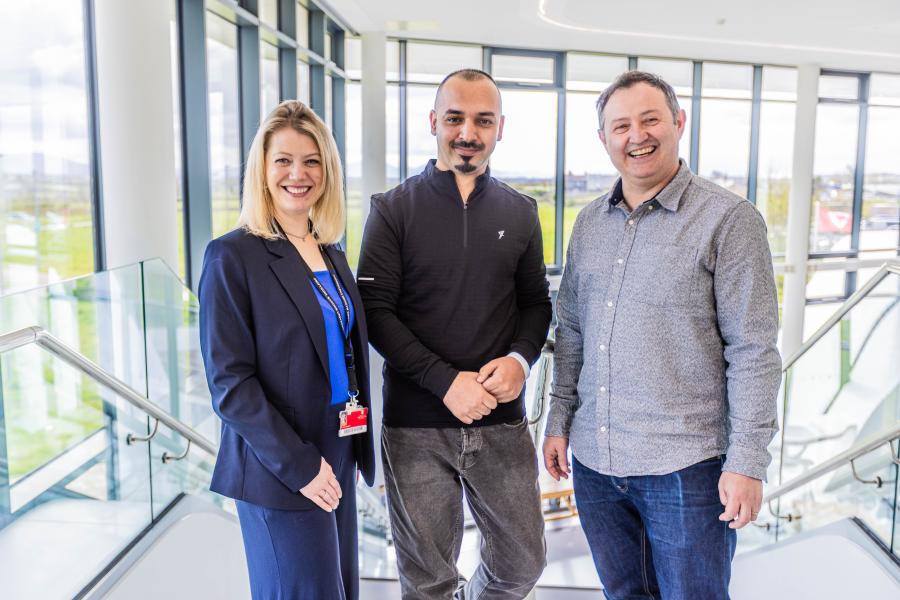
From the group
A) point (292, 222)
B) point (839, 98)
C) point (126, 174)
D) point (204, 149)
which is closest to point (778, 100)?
point (839, 98)

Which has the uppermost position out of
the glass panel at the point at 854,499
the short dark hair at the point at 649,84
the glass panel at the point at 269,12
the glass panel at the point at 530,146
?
Answer: the glass panel at the point at 269,12

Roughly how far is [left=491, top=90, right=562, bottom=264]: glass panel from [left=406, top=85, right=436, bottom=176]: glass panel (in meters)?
1.01

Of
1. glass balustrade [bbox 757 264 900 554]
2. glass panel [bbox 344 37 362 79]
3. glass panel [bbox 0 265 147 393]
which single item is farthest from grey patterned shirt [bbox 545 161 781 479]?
glass panel [bbox 344 37 362 79]

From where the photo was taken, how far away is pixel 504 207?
2219 millimetres

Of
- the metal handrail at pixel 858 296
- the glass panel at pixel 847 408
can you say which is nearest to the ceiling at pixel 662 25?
the glass panel at pixel 847 408

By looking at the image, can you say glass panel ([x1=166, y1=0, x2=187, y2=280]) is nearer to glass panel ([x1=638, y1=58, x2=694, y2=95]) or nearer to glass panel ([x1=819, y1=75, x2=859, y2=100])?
glass panel ([x1=638, y1=58, x2=694, y2=95])

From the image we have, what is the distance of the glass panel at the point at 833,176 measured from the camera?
1200 centimetres

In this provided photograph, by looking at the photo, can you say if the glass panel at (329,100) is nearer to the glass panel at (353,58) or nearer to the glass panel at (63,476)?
the glass panel at (353,58)

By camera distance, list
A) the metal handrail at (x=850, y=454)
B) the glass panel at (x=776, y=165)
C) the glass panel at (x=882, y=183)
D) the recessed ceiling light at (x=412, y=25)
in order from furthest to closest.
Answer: the glass panel at (x=882, y=183)
the glass panel at (x=776, y=165)
the recessed ceiling light at (x=412, y=25)
the metal handrail at (x=850, y=454)

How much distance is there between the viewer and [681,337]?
1802mm

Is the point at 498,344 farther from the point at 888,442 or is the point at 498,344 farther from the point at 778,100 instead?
the point at 778,100

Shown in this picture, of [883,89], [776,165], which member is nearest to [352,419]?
[776,165]

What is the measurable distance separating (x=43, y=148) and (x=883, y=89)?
1257 centimetres

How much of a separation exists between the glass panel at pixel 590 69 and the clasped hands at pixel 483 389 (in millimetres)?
9144
